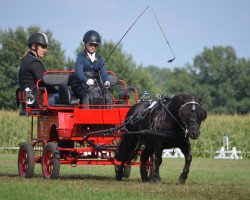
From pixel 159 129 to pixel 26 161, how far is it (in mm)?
3299

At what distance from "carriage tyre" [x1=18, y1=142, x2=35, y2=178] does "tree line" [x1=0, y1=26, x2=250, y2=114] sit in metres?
43.1

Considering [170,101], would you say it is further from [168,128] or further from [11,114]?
[11,114]

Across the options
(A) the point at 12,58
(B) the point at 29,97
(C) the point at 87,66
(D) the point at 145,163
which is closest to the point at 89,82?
(C) the point at 87,66

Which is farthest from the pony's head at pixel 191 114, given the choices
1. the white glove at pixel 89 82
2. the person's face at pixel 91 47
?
the person's face at pixel 91 47

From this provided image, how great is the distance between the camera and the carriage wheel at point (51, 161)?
50.0 ft

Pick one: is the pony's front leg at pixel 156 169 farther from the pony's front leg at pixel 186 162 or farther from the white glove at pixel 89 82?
the white glove at pixel 89 82

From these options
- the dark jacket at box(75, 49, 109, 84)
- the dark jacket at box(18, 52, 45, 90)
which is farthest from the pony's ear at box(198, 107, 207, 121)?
the dark jacket at box(18, 52, 45, 90)

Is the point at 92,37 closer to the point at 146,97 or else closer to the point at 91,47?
the point at 91,47

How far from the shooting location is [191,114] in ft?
45.3

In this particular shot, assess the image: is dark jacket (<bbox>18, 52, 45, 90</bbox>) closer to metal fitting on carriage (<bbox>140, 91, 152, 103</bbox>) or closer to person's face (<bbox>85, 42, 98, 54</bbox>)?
person's face (<bbox>85, 42, 98, 54</bbox>)

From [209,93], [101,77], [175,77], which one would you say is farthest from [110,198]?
[175,77]

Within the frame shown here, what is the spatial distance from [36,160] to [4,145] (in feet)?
76.5

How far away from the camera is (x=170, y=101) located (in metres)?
14.6

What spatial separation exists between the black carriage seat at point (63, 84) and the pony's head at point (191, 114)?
267 cm
